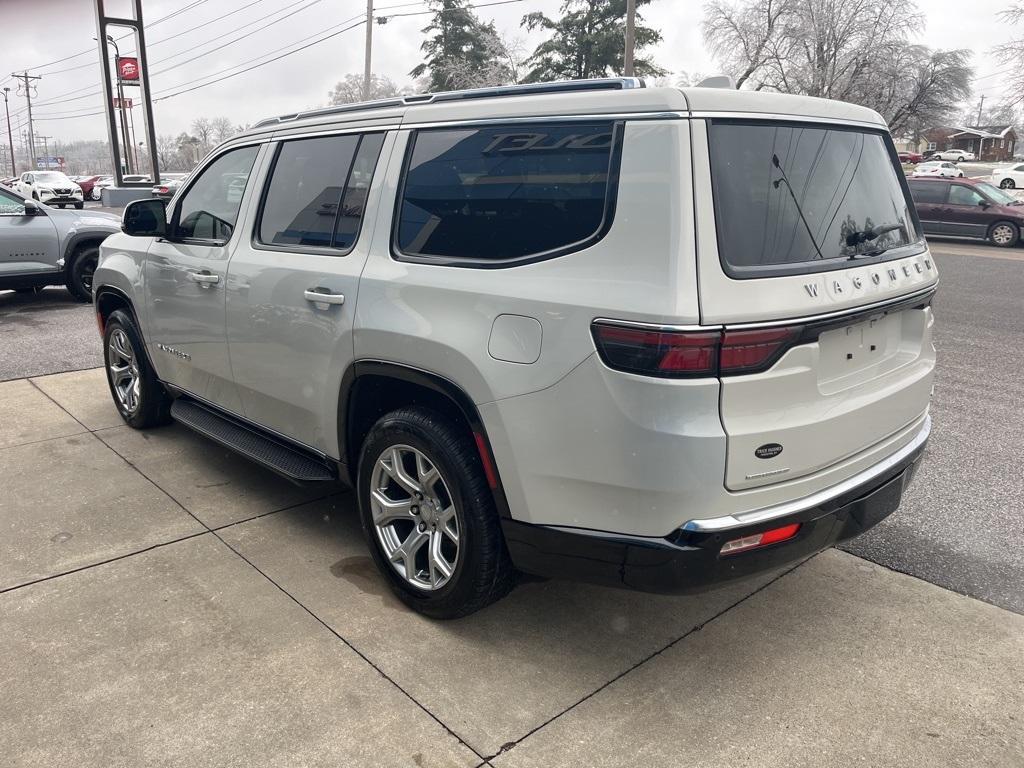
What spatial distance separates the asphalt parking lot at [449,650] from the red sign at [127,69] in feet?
99.6

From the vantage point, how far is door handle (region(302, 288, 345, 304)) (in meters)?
3.17

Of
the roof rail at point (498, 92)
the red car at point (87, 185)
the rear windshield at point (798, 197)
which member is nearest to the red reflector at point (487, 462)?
the rear windshield at point (798, 197)

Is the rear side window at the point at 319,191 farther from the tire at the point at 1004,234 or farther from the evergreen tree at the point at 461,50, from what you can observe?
the evergreen tree at the point at 461,50

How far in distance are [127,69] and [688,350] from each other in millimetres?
33764

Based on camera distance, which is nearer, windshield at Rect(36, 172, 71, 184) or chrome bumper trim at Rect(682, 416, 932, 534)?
chrome bumper trim at Rect(682, 416, 932, 534)

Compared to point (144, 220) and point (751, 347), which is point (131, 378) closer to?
point (144, 220)

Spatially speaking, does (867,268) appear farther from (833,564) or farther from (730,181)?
(833,564)

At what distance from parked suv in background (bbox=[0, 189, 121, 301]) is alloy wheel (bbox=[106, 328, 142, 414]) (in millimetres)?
5149

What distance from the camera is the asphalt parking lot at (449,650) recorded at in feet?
8.06

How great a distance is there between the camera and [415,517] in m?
3.08

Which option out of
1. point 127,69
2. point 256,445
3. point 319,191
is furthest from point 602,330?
point 127,69

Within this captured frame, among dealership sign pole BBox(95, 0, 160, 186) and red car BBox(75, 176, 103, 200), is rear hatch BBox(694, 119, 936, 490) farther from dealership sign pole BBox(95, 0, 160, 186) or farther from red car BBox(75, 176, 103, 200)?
red car BBox(75, 176, 103, 200)

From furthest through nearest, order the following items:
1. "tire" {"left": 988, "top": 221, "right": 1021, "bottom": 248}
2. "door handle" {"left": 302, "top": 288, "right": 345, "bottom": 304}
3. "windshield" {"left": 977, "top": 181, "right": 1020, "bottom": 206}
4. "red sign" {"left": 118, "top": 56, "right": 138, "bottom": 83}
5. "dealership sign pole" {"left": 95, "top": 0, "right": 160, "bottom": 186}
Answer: "red sign" {"left": 118, "top": 56, "right": 138, "bottom": 83}, "dealership sign pole" {"left": 95, "top": 0, "right": 160, "bottom": 186}, "windshield" {"left": 977, "top": 181, "right": 1020, "bottom": 206}, "tire" {"left": 988, "top": 221, "right": 1021, "bottom": 248}, "door handle" {"left": 302, "top": 288, "right": 345, "bottom": 304}

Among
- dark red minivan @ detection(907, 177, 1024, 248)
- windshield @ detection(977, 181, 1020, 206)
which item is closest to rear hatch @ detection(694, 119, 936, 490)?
dark red minivan @ detection(907, 177, 1024, 248)
